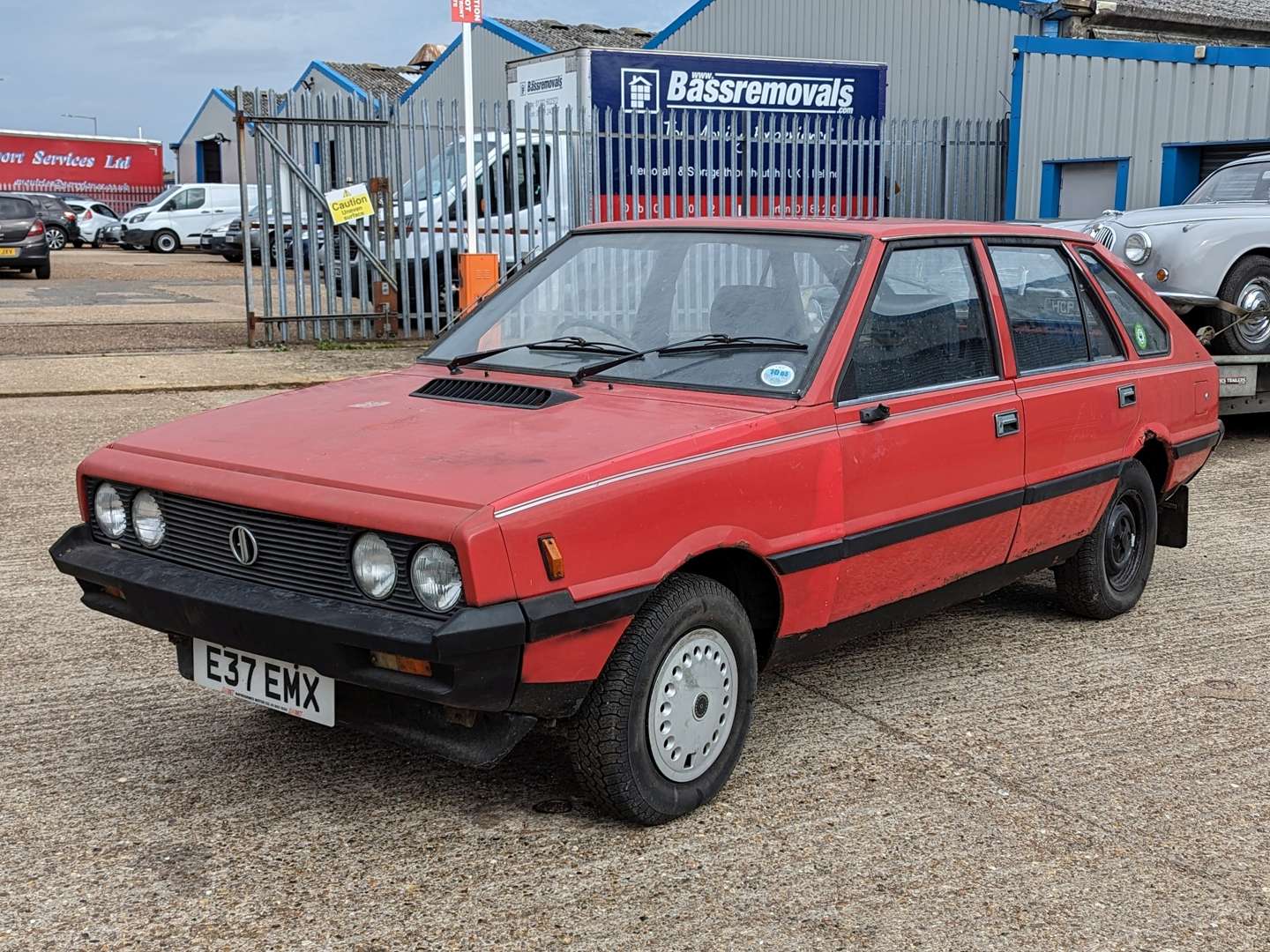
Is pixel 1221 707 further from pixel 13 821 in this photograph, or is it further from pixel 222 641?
pixel 13 821

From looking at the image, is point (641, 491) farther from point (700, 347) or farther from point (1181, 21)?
point (1181, 21)

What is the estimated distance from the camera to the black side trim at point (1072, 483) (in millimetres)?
4645

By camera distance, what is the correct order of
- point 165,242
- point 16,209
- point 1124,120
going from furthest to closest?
1. point 165,242
2. point 16,209
3. point 1124,120

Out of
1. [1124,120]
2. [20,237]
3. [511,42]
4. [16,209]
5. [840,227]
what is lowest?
[20,237]

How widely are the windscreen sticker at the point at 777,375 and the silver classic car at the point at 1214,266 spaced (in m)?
5.67

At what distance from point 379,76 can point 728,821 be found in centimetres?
4594

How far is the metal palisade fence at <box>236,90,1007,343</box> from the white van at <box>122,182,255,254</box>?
69.5ft

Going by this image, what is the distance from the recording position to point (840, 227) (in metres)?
4.38

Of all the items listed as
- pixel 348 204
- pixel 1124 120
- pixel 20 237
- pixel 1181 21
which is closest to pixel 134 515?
pixel 348 204

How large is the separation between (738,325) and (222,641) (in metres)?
1.76

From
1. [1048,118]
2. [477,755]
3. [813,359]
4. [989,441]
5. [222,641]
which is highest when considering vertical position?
[1048,118]

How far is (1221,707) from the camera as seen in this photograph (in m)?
4.41

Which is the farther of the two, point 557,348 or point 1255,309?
point 1255,309

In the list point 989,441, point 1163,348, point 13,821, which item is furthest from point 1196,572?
point 13,821
